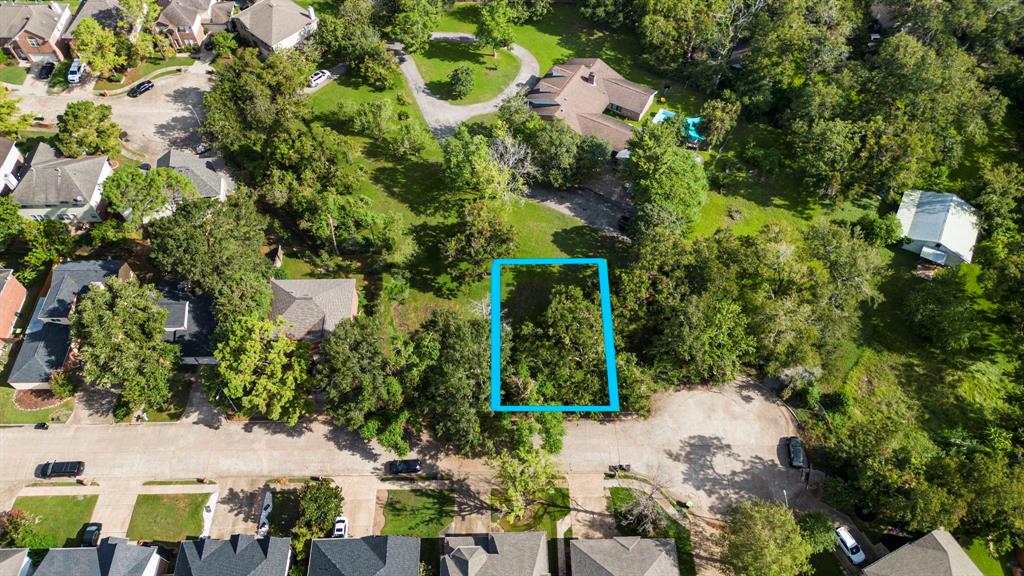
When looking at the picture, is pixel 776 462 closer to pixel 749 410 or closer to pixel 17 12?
pixel 749 410

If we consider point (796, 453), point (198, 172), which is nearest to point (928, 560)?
point (796, 453)

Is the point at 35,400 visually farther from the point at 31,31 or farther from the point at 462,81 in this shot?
the point at 462,81

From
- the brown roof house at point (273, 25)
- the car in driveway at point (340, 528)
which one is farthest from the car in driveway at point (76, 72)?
the car in driveway at point (340, 528)

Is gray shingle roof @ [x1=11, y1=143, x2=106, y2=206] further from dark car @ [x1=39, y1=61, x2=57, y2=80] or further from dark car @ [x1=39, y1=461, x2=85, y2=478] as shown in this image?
dark car @ [x1=39, y1=461, x2=85, y2=478]

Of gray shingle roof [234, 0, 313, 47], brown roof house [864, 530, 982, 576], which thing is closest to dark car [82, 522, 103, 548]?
brown roof house [864, 530, 982, 576]

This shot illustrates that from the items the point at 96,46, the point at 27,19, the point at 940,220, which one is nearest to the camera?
the point at 940,220

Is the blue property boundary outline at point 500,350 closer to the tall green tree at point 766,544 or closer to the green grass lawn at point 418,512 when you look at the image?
the green grass lawn at point 418,512
